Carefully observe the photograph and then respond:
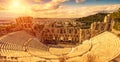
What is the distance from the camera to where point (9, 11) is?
1820 cm

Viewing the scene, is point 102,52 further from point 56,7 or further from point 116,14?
point 56,7

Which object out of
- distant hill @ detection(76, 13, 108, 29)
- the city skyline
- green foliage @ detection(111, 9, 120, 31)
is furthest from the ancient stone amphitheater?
distant hill @ detection(76, 13, 108, 29)

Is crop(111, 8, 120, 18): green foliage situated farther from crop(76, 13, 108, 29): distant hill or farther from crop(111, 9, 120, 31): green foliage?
crop(76, 13, 108, 29): distant hill

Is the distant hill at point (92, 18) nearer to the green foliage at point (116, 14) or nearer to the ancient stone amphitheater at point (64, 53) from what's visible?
the green foliage at point (116, 14)

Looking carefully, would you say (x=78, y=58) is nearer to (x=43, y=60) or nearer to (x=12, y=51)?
(x=43, y=60)

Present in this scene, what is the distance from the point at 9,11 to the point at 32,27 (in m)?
1.87

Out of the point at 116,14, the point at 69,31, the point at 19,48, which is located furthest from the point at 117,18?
the point at 19,48

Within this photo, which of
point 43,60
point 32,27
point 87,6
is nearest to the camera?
point 43,60

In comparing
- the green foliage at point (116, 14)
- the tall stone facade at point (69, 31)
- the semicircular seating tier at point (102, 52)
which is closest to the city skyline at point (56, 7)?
the green foliage at point (116, 14)

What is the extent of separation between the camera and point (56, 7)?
725 inches

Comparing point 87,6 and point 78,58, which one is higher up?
point 87,6

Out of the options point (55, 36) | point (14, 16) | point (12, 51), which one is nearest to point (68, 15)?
point (55, 36)

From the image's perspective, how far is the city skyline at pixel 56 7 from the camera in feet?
58.6

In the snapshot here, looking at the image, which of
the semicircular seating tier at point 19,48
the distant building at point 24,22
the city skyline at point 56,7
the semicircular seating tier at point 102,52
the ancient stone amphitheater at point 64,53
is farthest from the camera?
the distant building at point 24,22
